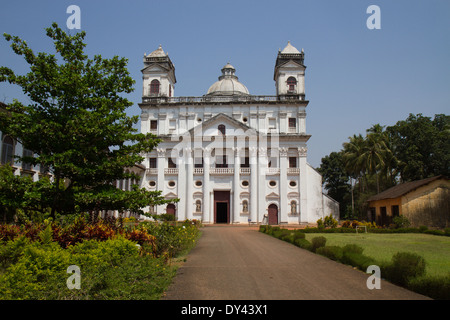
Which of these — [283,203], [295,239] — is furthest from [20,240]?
[283,203]

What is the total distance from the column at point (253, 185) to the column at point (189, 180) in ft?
24.1

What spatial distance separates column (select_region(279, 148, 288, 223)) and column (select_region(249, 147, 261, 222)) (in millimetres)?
3043

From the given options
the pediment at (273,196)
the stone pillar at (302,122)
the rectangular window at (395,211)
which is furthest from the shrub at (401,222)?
the stone pillar at (302,122)

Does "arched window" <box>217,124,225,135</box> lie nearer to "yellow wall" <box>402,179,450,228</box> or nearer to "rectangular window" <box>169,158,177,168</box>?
"rectangular window" <box>169,158,177,168</box>

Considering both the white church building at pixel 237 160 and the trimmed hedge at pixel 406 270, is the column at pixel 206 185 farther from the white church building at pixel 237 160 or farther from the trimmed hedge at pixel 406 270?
the trimmed hedge at pixel 406 270

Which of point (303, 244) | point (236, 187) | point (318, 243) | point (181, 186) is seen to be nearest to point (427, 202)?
point (303, 244)

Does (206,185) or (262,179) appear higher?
(262,179)

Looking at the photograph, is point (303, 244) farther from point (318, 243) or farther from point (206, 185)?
point (206, 185)

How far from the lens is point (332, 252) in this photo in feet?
40.2

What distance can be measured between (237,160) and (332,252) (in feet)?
101

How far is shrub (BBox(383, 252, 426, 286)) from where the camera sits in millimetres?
7953

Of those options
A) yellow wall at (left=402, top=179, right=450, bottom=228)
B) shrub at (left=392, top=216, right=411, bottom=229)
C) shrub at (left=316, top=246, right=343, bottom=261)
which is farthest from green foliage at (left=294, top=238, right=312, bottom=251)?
yellow wall at (left=402, top=179, right=450, bottom=228)

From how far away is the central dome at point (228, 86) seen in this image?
165 ft
